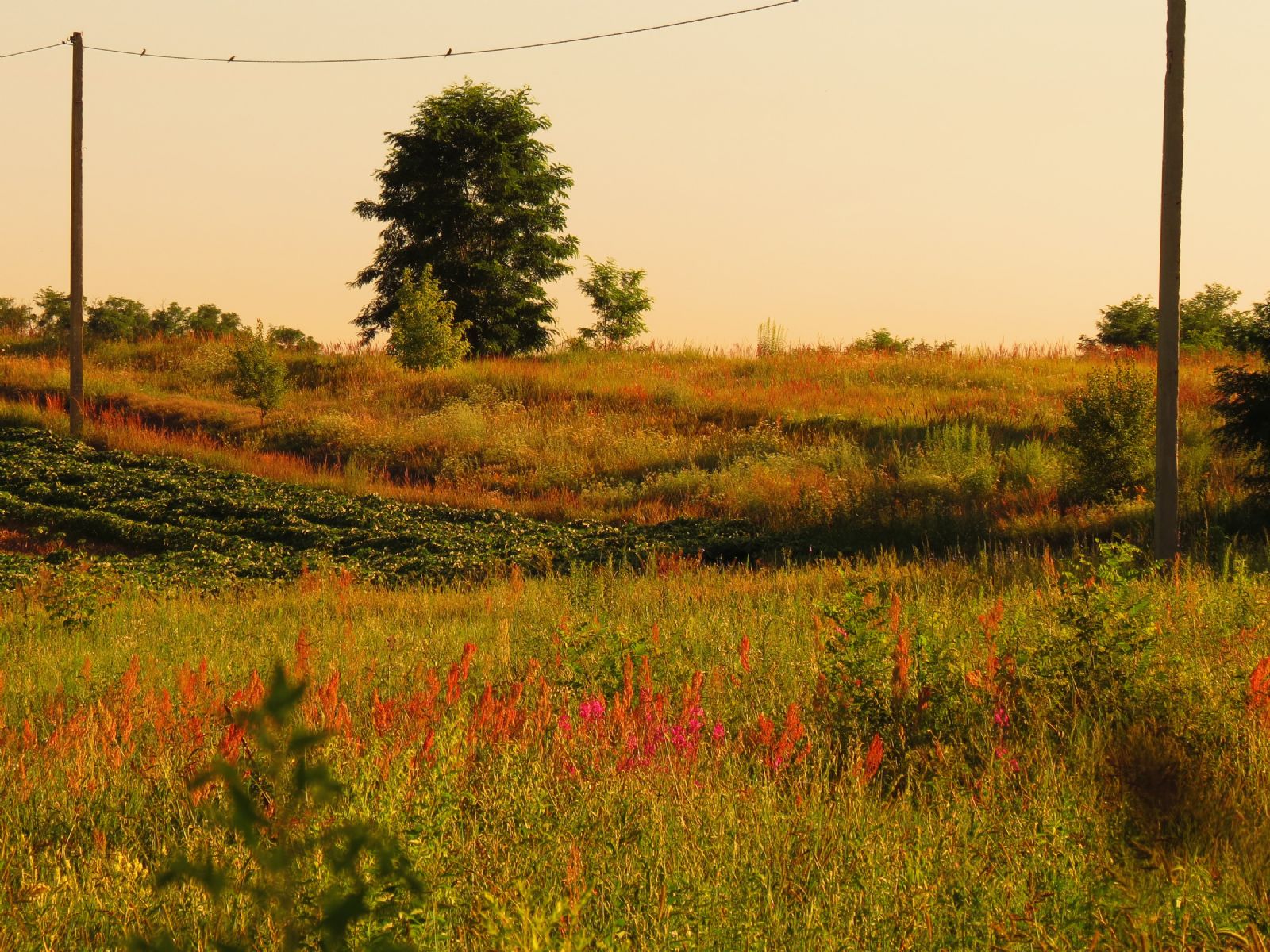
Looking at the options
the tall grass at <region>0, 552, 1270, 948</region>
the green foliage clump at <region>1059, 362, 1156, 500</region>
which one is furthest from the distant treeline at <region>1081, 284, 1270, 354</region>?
the tall grass at <region>0, 552, 1270, 948</region>

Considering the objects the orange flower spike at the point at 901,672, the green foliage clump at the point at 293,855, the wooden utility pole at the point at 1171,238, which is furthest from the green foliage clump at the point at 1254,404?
the green foliage clump at the point at 293,855

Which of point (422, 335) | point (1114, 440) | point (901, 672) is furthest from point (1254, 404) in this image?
point (422, 335)

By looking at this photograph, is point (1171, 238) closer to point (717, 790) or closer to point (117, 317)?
point (717, 790)

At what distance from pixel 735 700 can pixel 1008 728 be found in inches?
51.3

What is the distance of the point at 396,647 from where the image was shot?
7.48m

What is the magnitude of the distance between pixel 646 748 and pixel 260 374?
2358cm

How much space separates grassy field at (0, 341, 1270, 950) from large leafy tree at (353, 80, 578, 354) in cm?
2466

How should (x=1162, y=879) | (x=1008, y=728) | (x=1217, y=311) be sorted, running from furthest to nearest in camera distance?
(x=1217, y=311) → (x=1008, y=728) → (x=1162, y=879)

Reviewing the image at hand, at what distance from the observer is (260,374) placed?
26266mm

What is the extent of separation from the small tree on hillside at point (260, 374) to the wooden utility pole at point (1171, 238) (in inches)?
794

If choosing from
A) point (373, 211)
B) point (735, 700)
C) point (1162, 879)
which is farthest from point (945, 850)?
point (373, 211)

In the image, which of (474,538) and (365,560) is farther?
(474,538)

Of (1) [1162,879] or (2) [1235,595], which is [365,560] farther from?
(1) [1162,879]

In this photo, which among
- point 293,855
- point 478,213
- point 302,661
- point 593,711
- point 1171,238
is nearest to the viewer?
point 293,855
